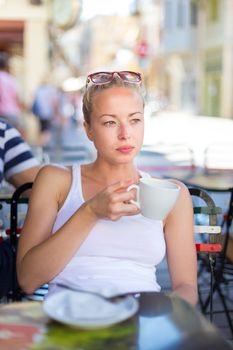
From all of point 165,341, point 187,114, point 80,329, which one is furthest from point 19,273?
point 187,114

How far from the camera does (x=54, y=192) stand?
6.98 ft

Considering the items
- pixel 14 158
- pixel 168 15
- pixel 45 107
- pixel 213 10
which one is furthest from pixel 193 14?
pixel 14 158

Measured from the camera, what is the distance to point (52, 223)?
2119 mm

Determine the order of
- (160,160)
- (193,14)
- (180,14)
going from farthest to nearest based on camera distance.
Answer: (180,14) < (193,14) < (160,160)

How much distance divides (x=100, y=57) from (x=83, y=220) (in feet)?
215

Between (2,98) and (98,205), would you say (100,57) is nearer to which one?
(2,98)

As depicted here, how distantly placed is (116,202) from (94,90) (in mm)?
497

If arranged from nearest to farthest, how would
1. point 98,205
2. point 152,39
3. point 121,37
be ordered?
point 98,205 < point 152,39 < point 121,37

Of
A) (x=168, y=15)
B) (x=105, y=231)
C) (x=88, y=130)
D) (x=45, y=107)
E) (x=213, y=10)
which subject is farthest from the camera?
(x=168, y=15)

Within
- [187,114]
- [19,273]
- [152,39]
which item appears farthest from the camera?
[152,39]

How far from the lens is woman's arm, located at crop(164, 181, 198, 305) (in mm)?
2139

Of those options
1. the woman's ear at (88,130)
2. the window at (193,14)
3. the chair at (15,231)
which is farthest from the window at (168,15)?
the woman's ear at (88,130)

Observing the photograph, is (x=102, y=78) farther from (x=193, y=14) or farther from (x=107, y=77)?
(x=193, y=14)

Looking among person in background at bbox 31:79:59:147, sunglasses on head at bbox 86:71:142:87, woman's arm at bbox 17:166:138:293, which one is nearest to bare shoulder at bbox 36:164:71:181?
woman's arm at bbox 17:166:138:293
